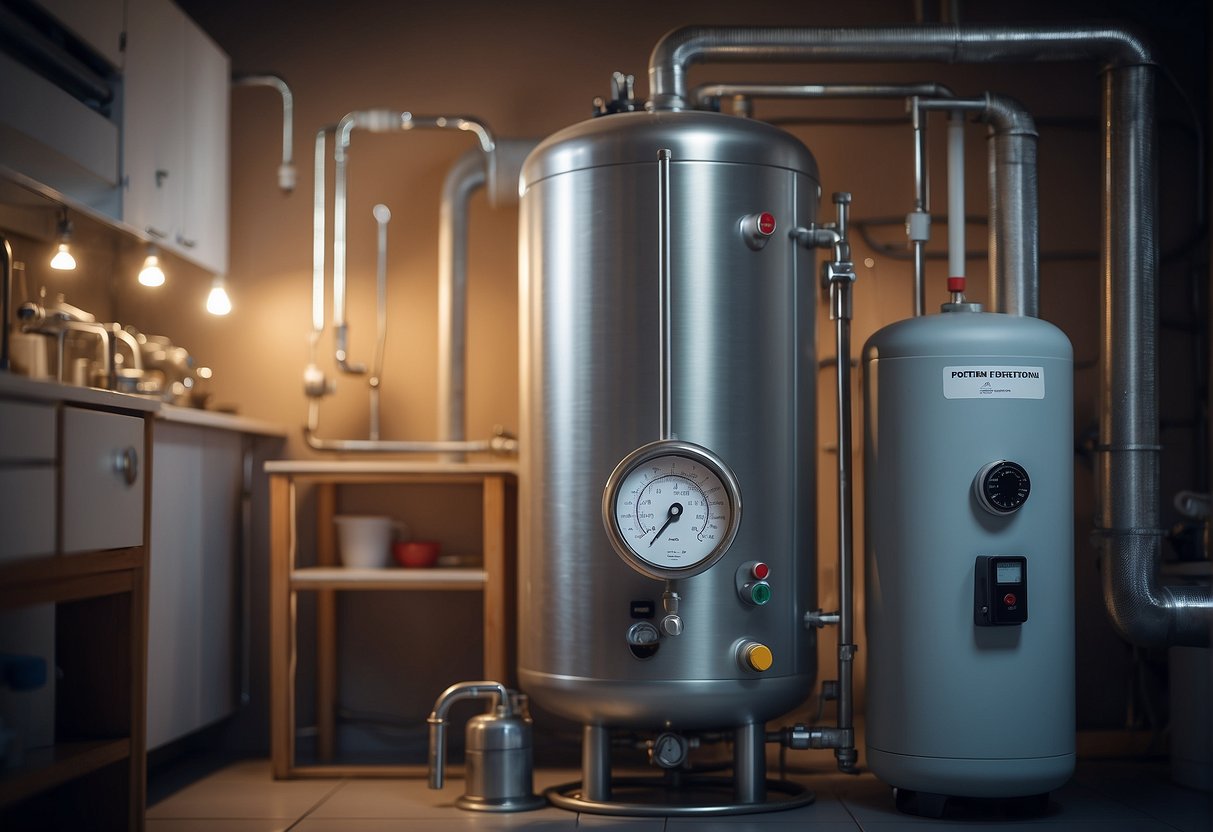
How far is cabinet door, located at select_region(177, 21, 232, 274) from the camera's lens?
3693 millimetres

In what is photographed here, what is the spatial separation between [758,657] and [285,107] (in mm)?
2292

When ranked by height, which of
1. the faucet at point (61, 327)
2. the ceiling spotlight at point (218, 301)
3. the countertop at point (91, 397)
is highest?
the ceiling spotlight at point (218, 301)

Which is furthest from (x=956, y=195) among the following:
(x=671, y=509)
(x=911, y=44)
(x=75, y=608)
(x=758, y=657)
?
(x=75, y=608)

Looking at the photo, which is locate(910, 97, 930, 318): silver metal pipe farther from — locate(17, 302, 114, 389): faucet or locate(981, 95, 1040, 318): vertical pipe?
locate(17, 302, 114, 389): faucet

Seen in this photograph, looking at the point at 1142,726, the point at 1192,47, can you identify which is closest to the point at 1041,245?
the point at 1192,47

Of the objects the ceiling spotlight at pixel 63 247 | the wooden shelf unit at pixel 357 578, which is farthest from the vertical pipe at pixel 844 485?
the ceiling spotlight at pixel 63 247

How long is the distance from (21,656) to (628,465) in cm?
131

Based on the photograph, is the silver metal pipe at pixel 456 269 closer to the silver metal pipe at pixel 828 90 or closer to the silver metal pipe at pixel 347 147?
the silver metal pipe at pixel 347 147

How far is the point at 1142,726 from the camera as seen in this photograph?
150 inches

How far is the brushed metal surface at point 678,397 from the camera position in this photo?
299cm

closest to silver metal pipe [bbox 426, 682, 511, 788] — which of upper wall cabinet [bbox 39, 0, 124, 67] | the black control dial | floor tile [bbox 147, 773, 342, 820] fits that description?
floor tile [bbox 147, 773, 342, 820]

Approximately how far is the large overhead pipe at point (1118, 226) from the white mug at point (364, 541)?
1390 millimetres

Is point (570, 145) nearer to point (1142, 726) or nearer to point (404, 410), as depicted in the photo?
→ point (404, 410)

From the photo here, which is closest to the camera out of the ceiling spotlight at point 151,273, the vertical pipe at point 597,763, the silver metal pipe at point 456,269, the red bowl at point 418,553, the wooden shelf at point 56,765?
the wooden shelf at point 56,765
